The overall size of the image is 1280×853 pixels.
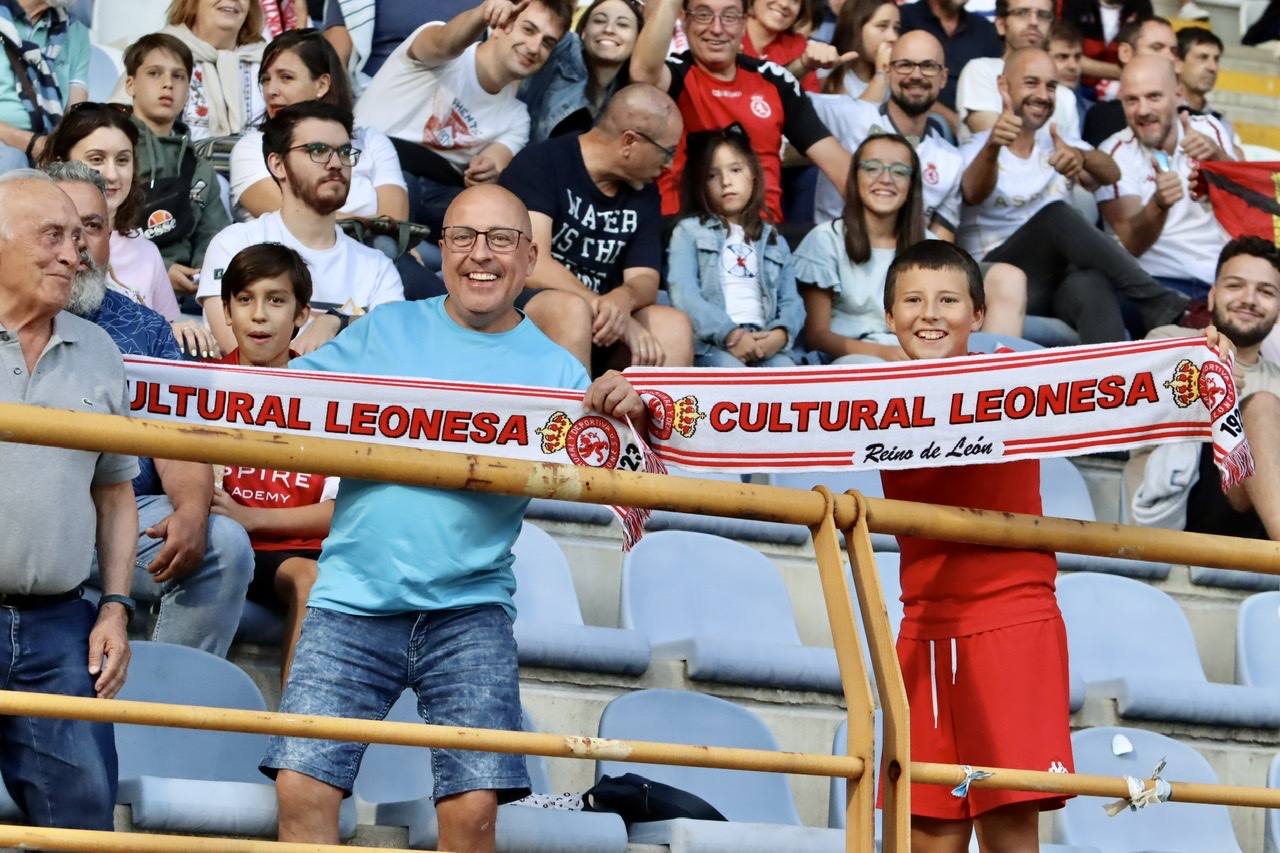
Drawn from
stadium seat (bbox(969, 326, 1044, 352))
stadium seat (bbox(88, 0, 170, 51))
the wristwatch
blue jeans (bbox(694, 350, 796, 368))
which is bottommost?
the wristwatch

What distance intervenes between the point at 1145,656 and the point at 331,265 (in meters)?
2.63

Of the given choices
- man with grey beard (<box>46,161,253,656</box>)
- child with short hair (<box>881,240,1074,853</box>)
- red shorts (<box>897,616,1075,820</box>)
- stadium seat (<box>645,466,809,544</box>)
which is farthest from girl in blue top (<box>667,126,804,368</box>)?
red shorts (<box>897,616,1075,820</box>)

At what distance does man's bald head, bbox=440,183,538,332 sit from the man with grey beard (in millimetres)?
829

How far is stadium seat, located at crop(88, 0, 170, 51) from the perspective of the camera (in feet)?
25.8

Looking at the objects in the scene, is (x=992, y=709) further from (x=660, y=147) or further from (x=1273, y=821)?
(x=660, y=147)

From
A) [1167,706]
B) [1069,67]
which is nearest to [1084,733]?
[1167,706]

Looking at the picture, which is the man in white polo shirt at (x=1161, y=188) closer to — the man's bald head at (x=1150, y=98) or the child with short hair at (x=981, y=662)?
the man's bald head at (x=1150, y=98)

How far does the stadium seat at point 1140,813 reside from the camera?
15.9 feet

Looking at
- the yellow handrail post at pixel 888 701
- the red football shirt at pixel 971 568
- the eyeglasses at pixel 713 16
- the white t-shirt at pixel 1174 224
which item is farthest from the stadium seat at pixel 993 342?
the yellow handrail post at pixel 888 701

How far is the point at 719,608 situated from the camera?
513 centimetres

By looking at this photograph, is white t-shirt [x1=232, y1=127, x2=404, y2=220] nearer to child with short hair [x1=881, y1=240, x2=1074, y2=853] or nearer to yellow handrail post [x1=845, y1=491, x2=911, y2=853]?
child with short hair [x1=881, y1=240, x2=1074, y2=853]

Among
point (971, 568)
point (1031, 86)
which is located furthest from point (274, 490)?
point (1031, 86)

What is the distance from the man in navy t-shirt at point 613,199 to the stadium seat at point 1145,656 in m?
1.43

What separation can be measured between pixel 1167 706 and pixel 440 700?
254cm
